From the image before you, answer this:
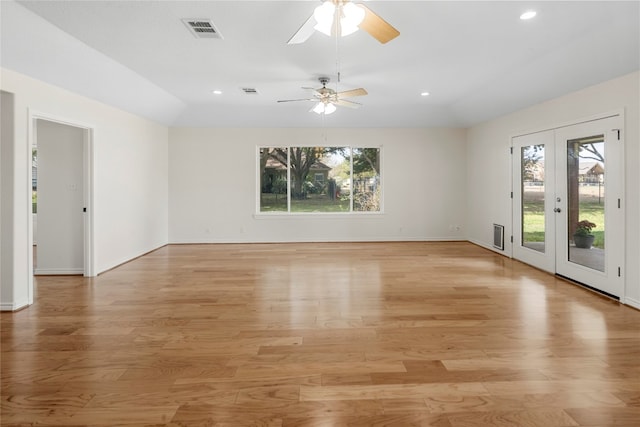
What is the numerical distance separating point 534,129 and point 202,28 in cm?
482

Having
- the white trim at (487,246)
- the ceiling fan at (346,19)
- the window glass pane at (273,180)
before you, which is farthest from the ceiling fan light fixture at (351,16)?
the window glass pane at (273,180)

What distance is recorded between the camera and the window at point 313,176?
7973 mm

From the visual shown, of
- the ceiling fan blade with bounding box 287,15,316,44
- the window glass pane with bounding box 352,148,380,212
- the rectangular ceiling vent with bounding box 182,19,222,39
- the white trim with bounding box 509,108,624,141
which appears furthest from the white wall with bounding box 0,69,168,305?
the white trim with bounding box 509,108,624,141

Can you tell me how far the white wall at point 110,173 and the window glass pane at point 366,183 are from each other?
413 cm

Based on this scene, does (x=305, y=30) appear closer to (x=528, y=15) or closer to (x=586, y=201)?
(x=528, y=15)

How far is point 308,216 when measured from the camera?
7.98 meters

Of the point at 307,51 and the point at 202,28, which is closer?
the point at 202,28

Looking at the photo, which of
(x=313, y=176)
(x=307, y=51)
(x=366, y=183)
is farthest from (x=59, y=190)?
(x=366, y=183)

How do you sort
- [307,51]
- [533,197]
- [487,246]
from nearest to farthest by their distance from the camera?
[307,51] < [533,197] < [487,246]

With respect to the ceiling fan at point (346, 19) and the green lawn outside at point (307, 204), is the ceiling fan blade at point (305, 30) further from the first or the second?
the green lawn outside at point (307, 204)

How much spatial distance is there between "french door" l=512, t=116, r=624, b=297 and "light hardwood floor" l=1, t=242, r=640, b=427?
0.40 metres

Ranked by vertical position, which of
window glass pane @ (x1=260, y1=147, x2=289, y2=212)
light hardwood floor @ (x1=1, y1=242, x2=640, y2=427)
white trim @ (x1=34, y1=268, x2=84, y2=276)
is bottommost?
light hardwood floor @ (x1=1, y1=242, x2=640, y2=427)

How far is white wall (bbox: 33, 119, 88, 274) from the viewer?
499 centimetres

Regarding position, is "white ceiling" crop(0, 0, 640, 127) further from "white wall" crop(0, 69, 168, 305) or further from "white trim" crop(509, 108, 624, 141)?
"white trim" crop(509, 108, 624, 141)
